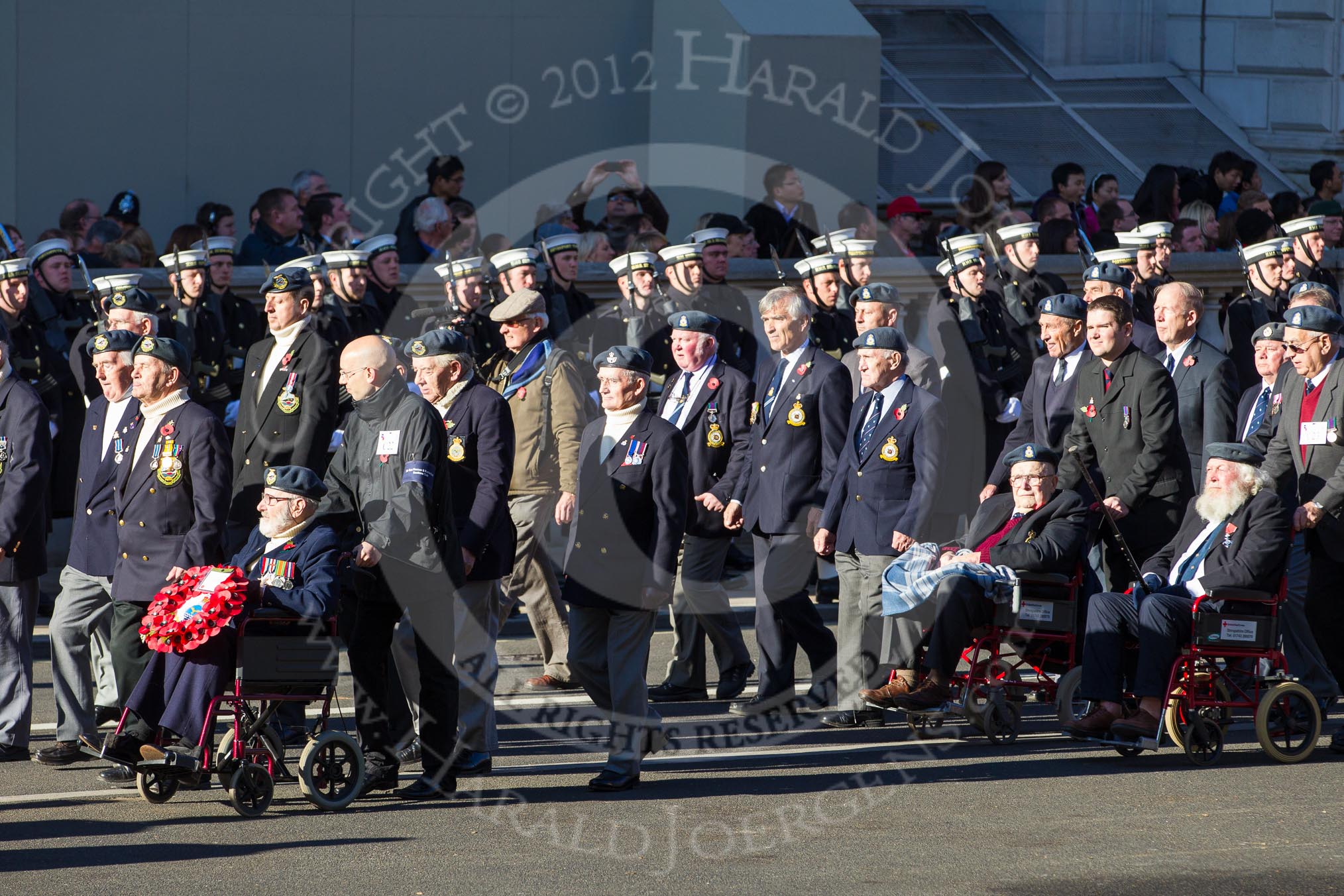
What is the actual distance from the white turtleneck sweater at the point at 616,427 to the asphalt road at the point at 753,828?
1357 mm

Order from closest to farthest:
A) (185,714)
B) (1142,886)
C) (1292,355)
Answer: (1142,886)
(185,714)
(1292,355)

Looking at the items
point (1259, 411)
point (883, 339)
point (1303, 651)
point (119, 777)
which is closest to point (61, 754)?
point (119, 777)

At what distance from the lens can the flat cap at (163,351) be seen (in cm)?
902

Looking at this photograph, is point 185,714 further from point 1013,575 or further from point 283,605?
point 1013,575

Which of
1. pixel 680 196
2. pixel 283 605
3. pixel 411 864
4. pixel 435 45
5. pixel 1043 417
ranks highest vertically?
pixel 435 45

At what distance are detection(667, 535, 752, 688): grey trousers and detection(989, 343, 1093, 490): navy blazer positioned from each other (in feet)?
5.15

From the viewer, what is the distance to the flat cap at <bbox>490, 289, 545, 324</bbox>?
1073 centimetres

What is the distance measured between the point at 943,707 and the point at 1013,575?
2.19 ft

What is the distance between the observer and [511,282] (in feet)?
41.8

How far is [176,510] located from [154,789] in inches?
47.7

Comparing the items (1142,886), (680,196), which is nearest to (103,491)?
(1142,886)

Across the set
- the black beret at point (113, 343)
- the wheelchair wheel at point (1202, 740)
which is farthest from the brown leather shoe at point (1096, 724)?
the black beret at point (113, 343)

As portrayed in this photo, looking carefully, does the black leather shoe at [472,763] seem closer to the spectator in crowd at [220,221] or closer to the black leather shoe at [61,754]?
the black leather shoe at [61,754]

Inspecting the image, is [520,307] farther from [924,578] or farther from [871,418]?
[924,578]
